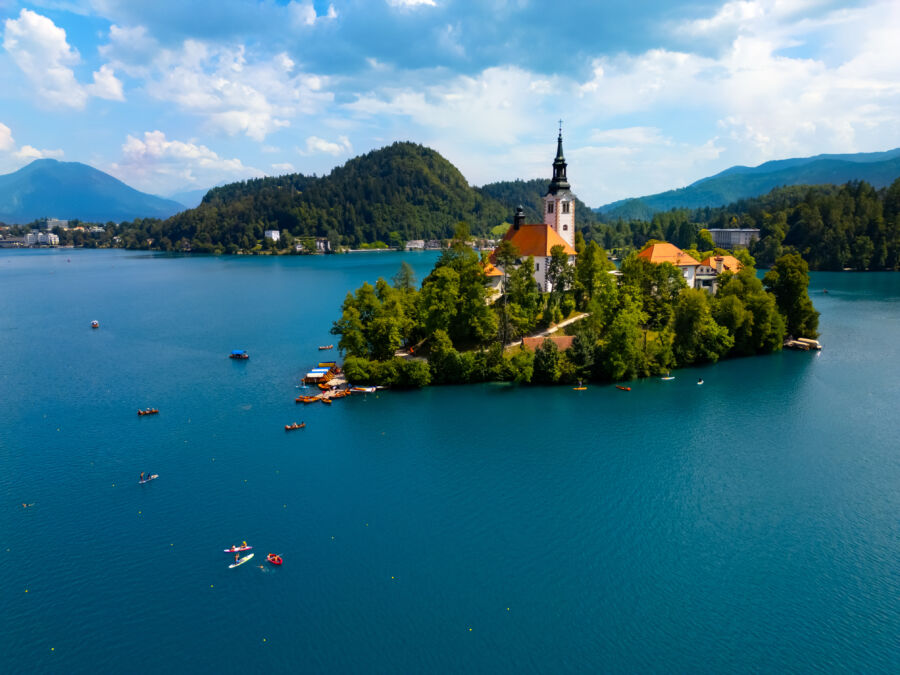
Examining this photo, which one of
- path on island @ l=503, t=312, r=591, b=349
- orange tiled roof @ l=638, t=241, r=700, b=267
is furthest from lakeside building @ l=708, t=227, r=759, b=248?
path on island @ l=503, t=312, r=591, b=349

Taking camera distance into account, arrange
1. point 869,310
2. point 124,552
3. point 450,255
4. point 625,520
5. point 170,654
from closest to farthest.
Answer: point 170,654 < point 124,552 < point 625,520 < point 450,255 < point 869,310

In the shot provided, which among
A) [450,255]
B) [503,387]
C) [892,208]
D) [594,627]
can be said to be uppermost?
[892,208]

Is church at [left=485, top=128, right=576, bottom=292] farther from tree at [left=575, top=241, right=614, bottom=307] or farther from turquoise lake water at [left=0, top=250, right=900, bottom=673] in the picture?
turquoise lake water at [left=0, top=250, right=900, bottom=673]

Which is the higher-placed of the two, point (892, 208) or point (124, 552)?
point (892, 208)

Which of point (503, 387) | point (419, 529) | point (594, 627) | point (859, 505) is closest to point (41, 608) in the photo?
point (419, 529)

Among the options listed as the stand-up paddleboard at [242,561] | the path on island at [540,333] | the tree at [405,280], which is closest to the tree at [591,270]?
Answer: the path on island at [540,333]

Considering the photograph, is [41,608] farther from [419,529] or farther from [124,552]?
[419,529]

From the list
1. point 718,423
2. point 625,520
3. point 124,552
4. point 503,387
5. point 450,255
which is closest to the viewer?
point 124,552

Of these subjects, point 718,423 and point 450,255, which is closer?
point 718,423
